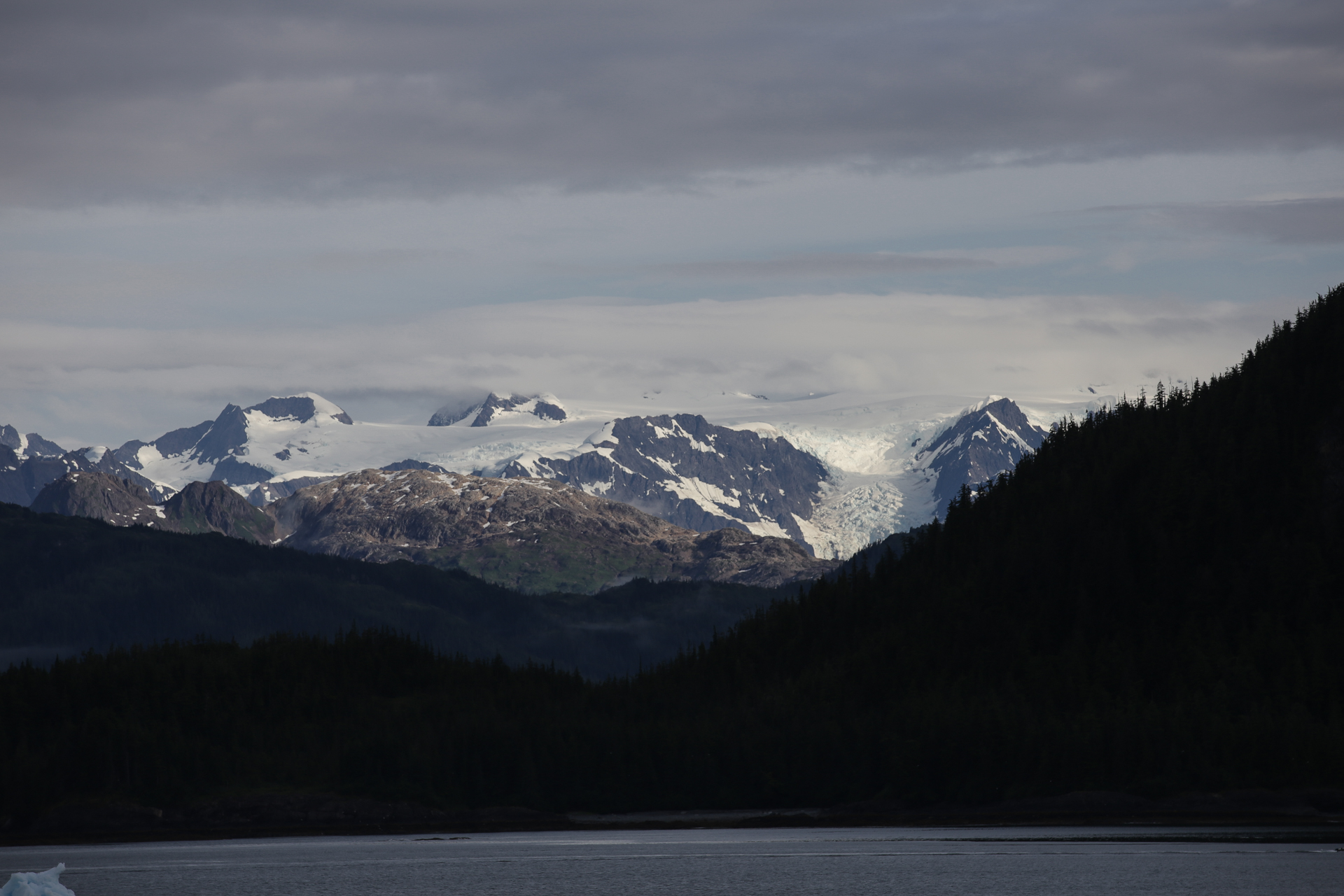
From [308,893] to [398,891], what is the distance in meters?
10.5

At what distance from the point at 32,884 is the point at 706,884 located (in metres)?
95.1

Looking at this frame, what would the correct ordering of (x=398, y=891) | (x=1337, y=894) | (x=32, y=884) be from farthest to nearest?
(x=398, y=891), (x=1337, y=894), (x=32, y=884)

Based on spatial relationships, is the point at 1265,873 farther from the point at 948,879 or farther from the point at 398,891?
the point at 398,891

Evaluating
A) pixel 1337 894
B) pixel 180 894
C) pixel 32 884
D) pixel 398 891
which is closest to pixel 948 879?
pixel 1337 894

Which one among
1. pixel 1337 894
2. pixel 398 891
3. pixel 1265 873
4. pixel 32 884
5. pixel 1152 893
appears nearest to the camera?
pixel 32 884

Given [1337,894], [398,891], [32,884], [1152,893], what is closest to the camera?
[32,884]

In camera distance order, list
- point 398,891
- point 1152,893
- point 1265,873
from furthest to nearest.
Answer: point 398,891, point 1265,873, point 1152,893

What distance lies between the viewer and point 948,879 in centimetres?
19375

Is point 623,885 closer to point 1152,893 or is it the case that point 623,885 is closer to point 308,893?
point 308,893

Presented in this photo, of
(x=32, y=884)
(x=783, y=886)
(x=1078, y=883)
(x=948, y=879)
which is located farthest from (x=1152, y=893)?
(x=32, y=884)

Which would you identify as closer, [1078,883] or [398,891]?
[1078,883]

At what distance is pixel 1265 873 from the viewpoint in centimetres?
Answer: 18612

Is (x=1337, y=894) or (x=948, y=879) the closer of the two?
(x=1337, y=894)

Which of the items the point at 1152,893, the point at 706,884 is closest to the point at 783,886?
the point at 706,884
